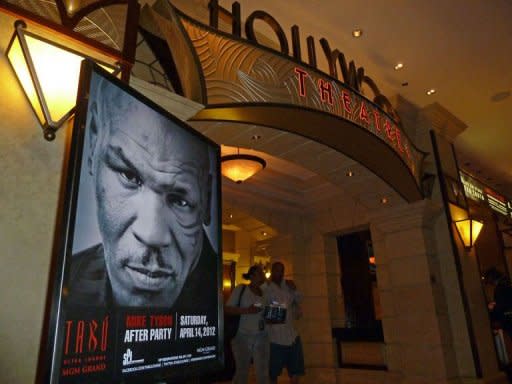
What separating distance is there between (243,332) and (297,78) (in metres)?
2.33

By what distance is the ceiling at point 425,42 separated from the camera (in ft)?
13.5

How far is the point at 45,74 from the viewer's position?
4.57 ft

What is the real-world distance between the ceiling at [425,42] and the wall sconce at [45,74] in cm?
260

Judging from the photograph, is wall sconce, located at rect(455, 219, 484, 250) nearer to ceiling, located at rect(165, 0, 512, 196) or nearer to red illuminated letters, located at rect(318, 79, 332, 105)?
ceiling, located at rect(165, 0, 512, 196)

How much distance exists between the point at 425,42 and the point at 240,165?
112 inches

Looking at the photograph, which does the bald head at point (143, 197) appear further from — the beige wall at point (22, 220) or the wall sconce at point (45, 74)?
the beige wall at point (22, 220)

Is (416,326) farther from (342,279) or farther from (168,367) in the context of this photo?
(168,367)

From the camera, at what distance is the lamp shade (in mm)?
4941

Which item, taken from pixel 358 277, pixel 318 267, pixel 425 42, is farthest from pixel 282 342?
pixel 358 277

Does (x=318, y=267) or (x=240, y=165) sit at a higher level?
(x=240, y=165)

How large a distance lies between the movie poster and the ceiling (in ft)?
9.19

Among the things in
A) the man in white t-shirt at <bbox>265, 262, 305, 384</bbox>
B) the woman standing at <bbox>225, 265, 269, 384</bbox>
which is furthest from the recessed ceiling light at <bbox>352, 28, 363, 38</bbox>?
the woman standing at <bbox>225, 265, 269, 384</bbox>

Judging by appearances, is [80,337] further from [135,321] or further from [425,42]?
[425,42]

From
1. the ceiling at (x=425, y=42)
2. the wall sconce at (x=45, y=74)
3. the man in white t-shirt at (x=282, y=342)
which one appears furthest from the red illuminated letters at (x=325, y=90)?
the wall sconce at (x=45, y=74)
